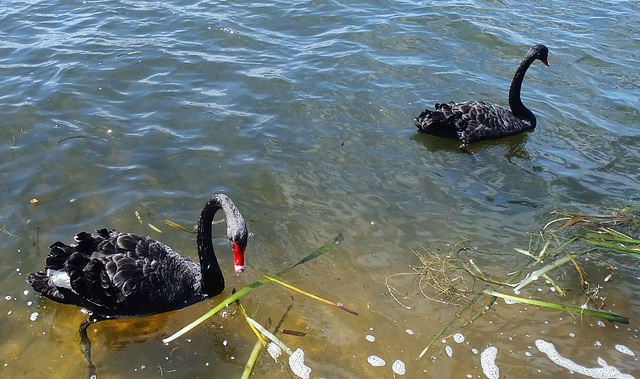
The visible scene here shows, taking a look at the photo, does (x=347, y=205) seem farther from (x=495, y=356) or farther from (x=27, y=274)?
(x=27, y=274)

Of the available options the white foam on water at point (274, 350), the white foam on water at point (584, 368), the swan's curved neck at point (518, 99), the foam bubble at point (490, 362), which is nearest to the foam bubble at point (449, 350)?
the foam bubble at point (490, 362)

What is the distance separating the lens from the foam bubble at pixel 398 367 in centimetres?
408

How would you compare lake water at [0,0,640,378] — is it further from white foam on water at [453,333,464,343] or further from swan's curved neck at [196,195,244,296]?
swan's curved neck at [196,195,244,296]

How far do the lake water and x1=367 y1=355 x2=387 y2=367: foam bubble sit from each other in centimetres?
4

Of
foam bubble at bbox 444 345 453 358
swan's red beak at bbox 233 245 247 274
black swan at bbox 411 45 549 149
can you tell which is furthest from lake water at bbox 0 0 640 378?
swan's red beak at bbox 233 245 247 274

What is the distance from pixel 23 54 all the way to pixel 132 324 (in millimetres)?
6326

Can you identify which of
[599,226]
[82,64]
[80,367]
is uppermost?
[82,64]

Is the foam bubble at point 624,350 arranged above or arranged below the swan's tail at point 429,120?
below

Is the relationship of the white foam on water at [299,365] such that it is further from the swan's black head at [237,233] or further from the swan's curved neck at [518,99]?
the swan's curved neck at [518,99]

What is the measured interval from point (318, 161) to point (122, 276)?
3008mm

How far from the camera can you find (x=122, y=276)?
431 cm

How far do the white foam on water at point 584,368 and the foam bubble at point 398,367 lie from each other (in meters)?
1.18

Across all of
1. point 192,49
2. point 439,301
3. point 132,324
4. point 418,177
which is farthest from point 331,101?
point 132,324

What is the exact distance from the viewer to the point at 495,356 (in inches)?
166
